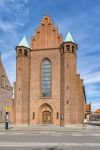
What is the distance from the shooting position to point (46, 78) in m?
50.7

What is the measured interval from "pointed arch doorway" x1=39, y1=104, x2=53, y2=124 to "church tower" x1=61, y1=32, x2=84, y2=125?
3.10 m

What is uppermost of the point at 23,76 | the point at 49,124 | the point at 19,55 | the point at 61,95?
the point at 19,55

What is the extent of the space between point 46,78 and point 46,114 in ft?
20.6

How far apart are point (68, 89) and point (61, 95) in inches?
71.3

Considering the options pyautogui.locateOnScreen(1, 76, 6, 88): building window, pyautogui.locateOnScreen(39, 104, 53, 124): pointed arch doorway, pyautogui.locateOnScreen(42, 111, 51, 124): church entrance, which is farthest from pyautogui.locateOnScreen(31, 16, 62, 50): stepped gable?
pyautogui.locateOnScreen(1, 76, 6, 88): building window

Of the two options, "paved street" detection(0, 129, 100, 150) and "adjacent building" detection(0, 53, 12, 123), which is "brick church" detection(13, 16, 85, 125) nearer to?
"adjacent building" detection(0, 53, 12, 123)

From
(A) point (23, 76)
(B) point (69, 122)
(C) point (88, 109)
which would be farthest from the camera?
(C) point (88, 109)

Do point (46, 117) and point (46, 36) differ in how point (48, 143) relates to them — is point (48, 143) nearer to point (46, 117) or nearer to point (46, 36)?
point (46, 117)

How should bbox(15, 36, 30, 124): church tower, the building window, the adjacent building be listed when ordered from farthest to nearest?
1. the building window
2. the adjacent building
3. bbox(15, 36, 30, 124): church tower

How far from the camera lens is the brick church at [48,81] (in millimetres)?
48066

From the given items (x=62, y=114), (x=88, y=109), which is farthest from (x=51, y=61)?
(x=88, y=109)

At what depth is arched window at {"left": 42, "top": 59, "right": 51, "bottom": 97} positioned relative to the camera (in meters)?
50.2

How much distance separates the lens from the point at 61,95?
48.5m

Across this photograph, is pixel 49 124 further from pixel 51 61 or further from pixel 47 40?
pixel 47 40
